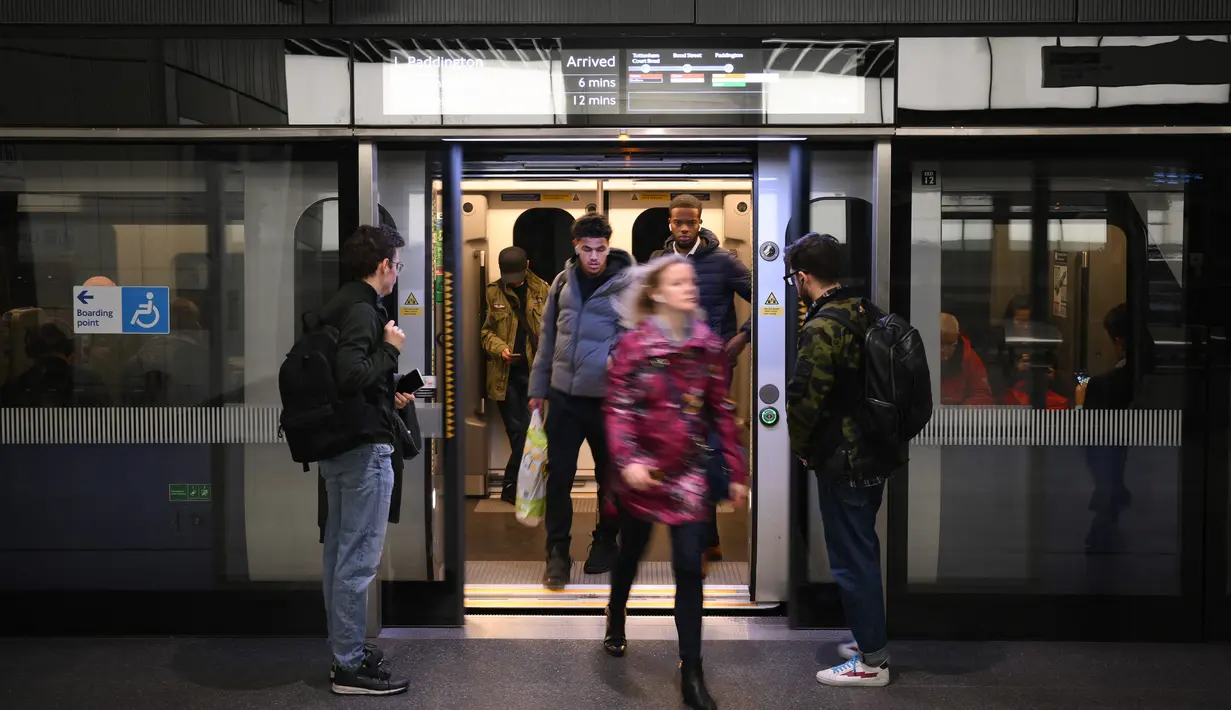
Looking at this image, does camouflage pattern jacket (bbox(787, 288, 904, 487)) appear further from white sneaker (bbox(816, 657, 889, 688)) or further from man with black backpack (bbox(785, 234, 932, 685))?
white sneaker (bbox(816, 657, 889, 688))

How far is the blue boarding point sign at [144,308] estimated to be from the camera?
4883 mm

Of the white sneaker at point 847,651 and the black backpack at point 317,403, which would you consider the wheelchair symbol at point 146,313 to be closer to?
the black backpack at point 317,403

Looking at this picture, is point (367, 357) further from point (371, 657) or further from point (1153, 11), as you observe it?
point (1153, 11)

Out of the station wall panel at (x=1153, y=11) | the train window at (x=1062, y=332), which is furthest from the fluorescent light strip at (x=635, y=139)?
the station wall panel at (x=1153, y=11)

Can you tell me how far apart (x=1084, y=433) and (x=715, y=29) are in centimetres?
250

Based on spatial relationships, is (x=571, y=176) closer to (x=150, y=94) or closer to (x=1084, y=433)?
(x=150, y=94)

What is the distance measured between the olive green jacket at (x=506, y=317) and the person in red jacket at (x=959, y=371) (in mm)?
3276

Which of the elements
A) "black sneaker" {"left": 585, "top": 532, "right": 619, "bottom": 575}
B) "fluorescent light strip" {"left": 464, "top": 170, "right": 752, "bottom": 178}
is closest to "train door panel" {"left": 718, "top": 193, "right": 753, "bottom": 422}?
"fluorescent light strip" {"left": 464, "top": 170, "right": 752, "bottom": 178}

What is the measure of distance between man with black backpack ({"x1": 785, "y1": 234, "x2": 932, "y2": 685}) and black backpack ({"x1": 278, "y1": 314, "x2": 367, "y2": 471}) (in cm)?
169

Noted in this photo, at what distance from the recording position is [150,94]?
4703mm

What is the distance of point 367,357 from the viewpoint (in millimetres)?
3902

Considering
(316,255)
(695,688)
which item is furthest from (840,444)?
(316,255)

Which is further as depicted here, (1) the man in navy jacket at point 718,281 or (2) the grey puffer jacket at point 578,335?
(1) the man in navy jacket at point 718,281

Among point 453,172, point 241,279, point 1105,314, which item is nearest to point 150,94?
point 241,279
